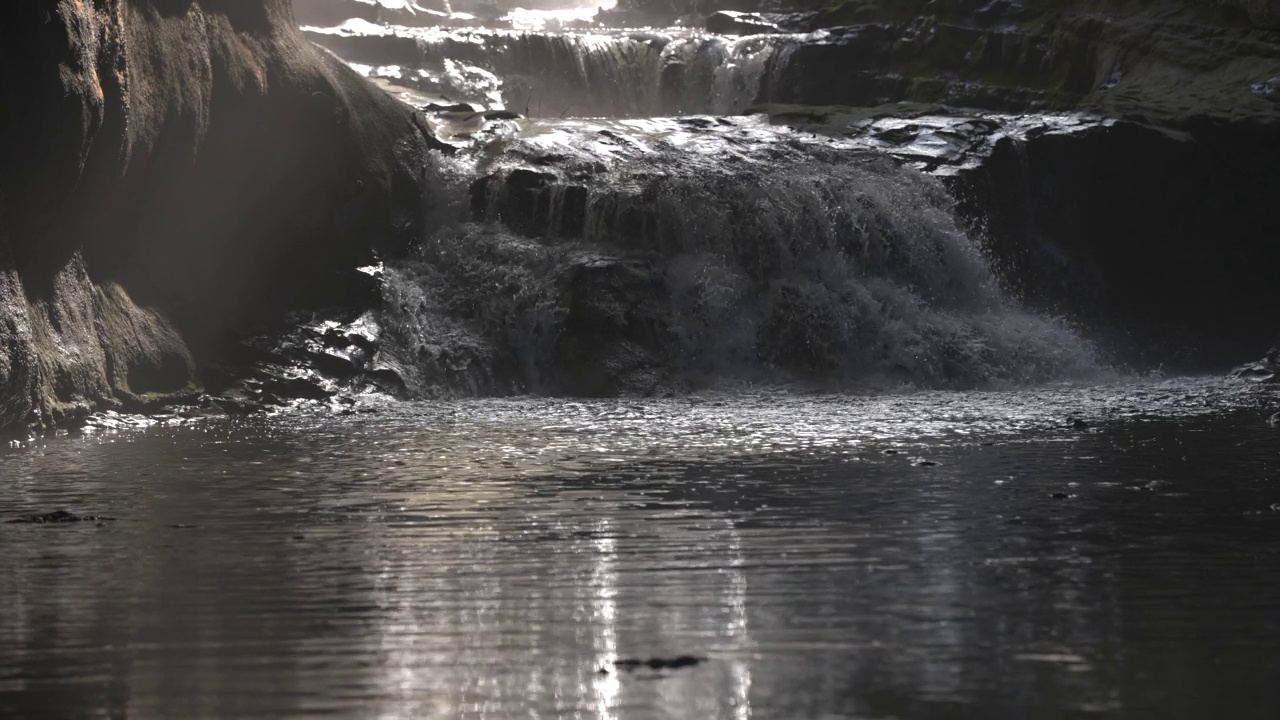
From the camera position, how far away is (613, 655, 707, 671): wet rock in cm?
386

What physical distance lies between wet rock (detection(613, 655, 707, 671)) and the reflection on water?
0.06m

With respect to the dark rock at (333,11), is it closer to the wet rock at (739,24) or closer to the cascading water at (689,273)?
the wet rock at (739,24)

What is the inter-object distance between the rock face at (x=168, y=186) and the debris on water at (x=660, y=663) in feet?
30.7

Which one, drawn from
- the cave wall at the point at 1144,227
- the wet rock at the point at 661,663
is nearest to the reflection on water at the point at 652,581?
the wet rock at the point at 661,663

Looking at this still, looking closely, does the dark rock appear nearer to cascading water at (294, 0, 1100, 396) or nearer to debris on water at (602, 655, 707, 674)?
cascading water at (294, 0, 1100, 396)

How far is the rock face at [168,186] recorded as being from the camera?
39.8ft

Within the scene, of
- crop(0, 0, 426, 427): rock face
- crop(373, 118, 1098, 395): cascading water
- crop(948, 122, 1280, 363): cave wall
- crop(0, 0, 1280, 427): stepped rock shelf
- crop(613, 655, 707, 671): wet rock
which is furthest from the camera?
crop(948, 122, 1280, 363): cave wall

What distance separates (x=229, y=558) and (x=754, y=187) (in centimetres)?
1532

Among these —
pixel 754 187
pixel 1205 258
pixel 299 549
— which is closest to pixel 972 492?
pixel 299 549

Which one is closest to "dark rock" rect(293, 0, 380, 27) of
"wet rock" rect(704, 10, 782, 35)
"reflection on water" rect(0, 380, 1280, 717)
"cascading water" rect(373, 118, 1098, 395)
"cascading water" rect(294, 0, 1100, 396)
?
"wet rock" rect(704, 10, 782, 35)

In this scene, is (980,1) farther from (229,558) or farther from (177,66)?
(229,558)

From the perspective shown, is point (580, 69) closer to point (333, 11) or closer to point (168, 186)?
point (333, 11)

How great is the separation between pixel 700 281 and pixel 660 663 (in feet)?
50.1

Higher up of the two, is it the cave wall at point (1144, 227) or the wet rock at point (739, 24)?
the wet rock at point (739, 24)
